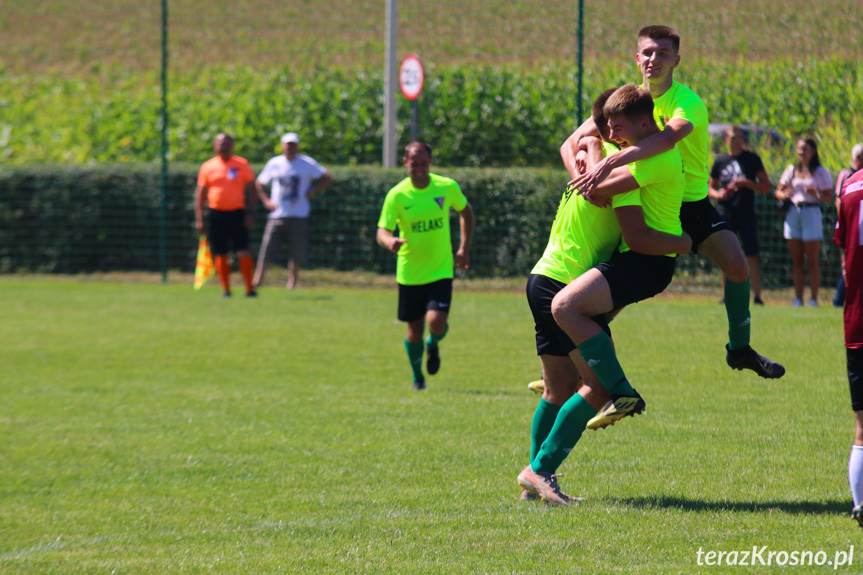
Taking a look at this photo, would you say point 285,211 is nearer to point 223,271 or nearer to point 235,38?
point 223,271

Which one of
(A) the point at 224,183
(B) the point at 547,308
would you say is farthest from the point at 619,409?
(A) the point at 224,183

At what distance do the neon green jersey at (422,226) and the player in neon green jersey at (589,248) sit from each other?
3.54m

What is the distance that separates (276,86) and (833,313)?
1357 centimetres

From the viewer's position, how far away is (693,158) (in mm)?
5625

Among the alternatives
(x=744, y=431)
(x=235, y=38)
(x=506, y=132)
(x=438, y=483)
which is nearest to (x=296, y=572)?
(x=438, y=483)

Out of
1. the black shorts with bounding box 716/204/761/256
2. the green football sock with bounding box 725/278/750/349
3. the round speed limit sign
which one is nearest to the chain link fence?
the round speed limit sign

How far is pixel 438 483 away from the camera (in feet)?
18.6

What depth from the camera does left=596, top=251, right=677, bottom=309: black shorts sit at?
471 cm

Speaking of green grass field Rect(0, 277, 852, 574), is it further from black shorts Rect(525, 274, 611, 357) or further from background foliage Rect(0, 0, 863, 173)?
background foliage Rect(0, 0, 863, 173)

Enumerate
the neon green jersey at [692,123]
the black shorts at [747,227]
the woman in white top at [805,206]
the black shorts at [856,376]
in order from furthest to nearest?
the black shorts at [747,227] < the woman in white top at [805,206] < the neon green jersey at [692,123] < the black shorts at [856,376]

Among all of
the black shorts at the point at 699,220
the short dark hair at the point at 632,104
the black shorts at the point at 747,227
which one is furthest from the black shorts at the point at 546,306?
the black shorts at the point at 747,227

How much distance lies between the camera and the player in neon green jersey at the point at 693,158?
5164 mm

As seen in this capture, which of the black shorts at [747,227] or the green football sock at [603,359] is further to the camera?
the black shorts at [747,227]

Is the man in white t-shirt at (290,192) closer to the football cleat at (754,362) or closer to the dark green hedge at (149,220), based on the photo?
the dark green hedge at (149,220)
